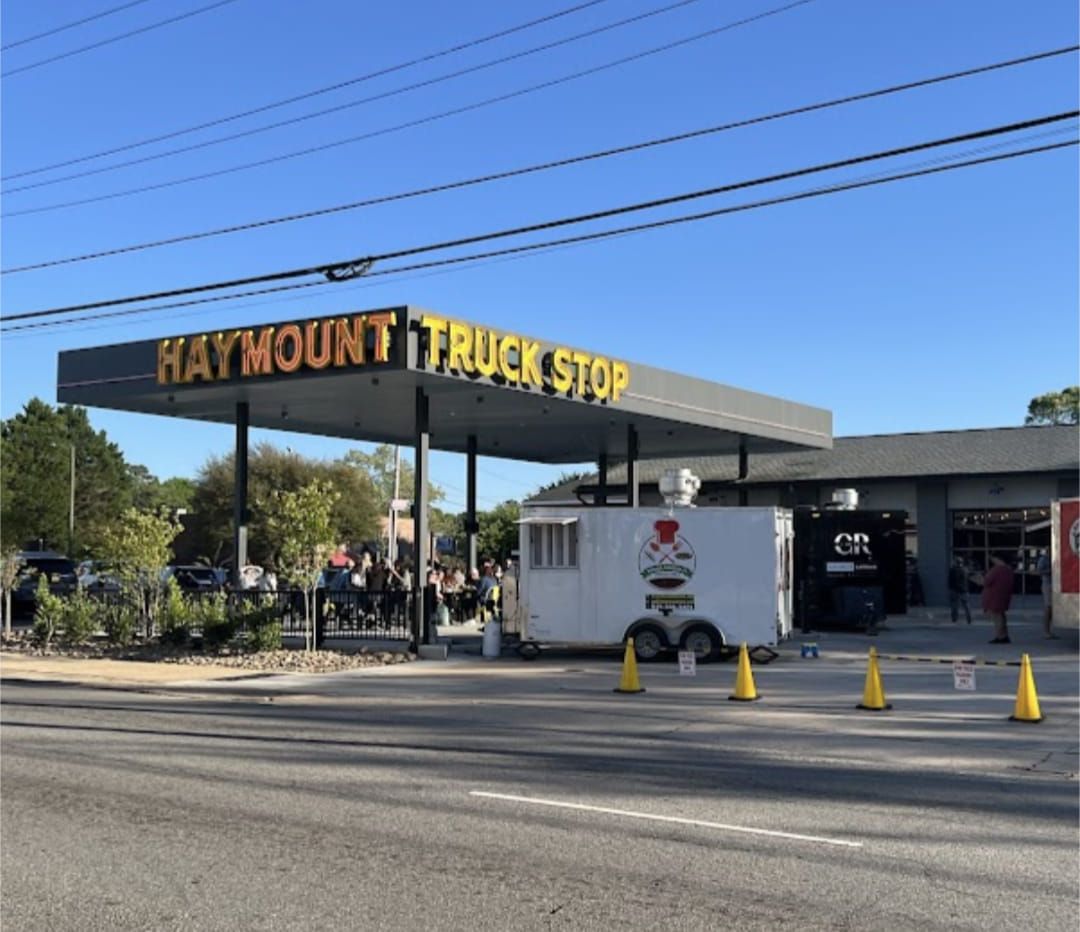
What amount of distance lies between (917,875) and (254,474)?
199 ft

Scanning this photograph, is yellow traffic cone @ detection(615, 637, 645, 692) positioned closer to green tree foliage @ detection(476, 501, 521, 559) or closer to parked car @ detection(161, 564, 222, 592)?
parked car @ detection(161, 564, 222, 592)

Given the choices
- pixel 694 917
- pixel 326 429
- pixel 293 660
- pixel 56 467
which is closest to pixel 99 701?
pixel 293 660

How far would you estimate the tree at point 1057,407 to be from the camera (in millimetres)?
92875

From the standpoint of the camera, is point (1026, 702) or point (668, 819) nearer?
point (668, 819)

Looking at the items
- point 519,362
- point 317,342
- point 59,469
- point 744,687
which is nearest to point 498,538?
point 519,362

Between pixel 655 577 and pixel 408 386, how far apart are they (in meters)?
6.95

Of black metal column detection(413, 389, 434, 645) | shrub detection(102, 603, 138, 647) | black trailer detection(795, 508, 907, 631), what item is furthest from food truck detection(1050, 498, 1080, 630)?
shrub detection(102, 603, 138, 647)

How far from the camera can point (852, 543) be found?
2684 cm

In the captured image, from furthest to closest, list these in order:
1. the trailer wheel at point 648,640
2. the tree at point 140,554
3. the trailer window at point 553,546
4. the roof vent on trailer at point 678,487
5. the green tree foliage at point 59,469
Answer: the green tree foliage at point 59,469 → the tree at point 140,554 → the roof vent on trailer at point 678,487 → the trailer window at point 553,546 → the trailer wheel at point 648,640

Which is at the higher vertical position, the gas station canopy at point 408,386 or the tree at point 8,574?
the gas station canopy at point 408,386

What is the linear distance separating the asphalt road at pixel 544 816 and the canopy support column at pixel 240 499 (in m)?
11.1

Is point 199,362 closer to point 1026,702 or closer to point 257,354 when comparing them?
point 257,354

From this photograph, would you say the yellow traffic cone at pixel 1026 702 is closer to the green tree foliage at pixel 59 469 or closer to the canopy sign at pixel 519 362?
the canopy sign at pixel 519 362

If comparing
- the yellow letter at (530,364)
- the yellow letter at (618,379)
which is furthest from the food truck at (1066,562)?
the yellow letter at (530,364)
